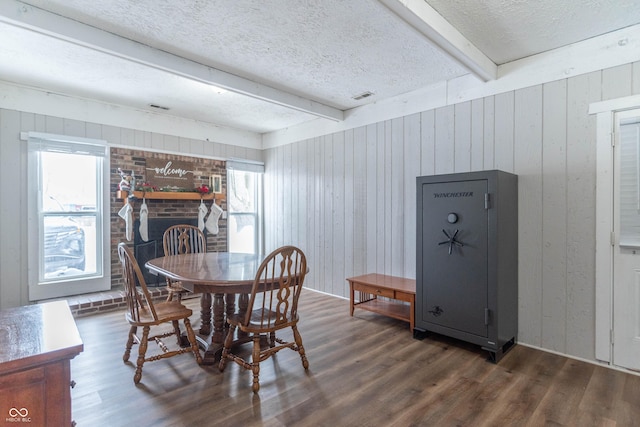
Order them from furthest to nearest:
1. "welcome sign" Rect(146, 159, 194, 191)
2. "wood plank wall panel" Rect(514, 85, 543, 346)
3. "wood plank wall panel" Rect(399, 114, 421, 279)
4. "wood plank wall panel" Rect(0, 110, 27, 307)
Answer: "welcome sign" Rect(146, 159, 194, 191), "wood plank wall panel" Rect(399, 114, 421, 279), "wood plank wall panel" Rect(0, 110, 27, 307), "wood plank wall panel" Rect(514, 85, 543, 346)

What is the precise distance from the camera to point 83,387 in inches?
90.1

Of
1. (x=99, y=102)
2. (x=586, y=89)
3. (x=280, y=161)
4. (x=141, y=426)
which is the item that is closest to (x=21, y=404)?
(x=141, y=426)

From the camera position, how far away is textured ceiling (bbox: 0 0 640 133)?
2.36 m

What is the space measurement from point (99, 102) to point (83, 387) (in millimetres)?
3608

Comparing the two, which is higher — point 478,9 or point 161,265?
point 478,9

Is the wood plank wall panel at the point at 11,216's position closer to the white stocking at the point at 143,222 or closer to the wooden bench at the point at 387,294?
the white stocking at the point at 143,222

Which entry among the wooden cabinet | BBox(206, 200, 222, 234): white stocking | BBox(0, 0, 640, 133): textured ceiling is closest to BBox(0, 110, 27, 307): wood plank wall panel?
BBox(0, 0, 640, 133): textured ceiling

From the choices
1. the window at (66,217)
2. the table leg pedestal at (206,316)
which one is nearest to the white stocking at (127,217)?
the window at (66,217)

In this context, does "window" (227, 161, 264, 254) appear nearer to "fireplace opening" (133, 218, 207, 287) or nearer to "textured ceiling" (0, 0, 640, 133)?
"fireplace opening" (133, 218, 207, 287)

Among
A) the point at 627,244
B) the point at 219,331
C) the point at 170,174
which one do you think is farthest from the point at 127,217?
the point at 627,244

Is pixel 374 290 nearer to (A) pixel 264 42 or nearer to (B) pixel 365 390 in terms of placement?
(B) pixel 365 390

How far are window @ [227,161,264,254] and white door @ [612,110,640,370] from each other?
4.90 meters

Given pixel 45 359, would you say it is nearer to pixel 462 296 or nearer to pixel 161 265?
pixel 161 265

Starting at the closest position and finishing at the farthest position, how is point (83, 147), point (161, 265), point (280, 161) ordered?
point (161, 265) < point (83, 147) < point (280, 161)
